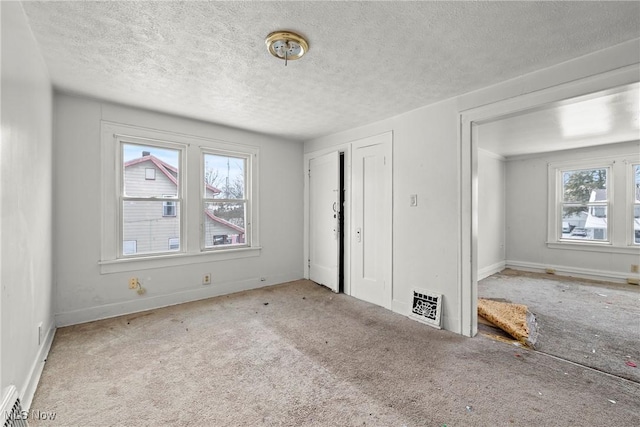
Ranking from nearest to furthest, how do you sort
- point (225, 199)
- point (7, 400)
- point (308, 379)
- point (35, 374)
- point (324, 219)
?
point (7, 400), point (35, 374), point (308, 379), point (225, 199), point (324, 219)

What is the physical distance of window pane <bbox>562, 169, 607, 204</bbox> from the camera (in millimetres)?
5039

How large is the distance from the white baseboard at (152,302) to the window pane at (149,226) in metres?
0.58

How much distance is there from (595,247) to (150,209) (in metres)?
7.08

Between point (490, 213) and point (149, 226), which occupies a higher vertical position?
point (490, 213)

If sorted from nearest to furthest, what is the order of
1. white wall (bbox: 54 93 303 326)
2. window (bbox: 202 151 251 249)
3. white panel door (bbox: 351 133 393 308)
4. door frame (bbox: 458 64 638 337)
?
1. door frame (bbox: 458 64 638 337)
2. white wall (bbox: 54 93 303 326)
3. white panel door (bbox: 351 133 393 308)
4. window (bbox: 202 151 251 249)

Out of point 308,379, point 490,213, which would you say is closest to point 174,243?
point 308,379

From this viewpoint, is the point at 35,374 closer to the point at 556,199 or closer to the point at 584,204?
the point at 556,199

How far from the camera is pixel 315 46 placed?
77.9 inches

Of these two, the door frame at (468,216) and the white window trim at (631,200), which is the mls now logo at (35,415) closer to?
the door frame at (468,216)

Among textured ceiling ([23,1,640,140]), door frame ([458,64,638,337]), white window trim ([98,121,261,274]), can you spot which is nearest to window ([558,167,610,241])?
door frame ([458,64,638,337])

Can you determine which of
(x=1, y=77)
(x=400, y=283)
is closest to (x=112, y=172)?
(x=1, y=77)

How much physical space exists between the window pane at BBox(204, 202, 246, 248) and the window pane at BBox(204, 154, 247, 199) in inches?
5.8

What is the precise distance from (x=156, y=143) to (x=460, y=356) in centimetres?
389

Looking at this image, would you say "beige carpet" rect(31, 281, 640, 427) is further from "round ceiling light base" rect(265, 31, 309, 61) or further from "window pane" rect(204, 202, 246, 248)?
"round ceiling light base" rect(265, 31, 309, 61)
